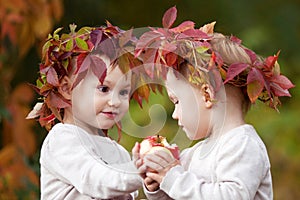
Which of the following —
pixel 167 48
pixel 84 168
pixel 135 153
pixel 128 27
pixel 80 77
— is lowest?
pixel 128 27

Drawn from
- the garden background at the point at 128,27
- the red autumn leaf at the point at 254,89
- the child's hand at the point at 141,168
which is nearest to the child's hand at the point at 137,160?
the child's hand at the point at 141,168

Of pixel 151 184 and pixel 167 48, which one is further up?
pixel 167 48

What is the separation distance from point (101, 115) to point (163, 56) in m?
0.28

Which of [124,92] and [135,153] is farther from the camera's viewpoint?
[124,92]

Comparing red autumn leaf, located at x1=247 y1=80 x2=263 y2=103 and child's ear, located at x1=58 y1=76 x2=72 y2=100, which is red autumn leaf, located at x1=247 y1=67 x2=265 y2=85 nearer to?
red autumn leaf, located at x1=247 y1=80 x2=263 y2=103

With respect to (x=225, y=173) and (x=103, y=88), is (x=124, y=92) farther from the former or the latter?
(x=225, y=173)

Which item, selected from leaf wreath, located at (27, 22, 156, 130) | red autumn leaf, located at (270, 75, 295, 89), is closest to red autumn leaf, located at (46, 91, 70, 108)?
leaf wreath, located at (27, 22, 156, 130)

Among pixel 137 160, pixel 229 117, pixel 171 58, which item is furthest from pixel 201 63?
pixel 137 160

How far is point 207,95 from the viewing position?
258 centimetres

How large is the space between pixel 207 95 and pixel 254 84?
0.13m

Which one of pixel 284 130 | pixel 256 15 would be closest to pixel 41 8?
pixel 284 130

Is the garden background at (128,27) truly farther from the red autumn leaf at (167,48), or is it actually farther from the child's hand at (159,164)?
the red autumn leaf at (167,48)

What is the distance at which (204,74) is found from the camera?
2.54 meters

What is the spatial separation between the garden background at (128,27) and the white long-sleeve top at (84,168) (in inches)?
2.8
